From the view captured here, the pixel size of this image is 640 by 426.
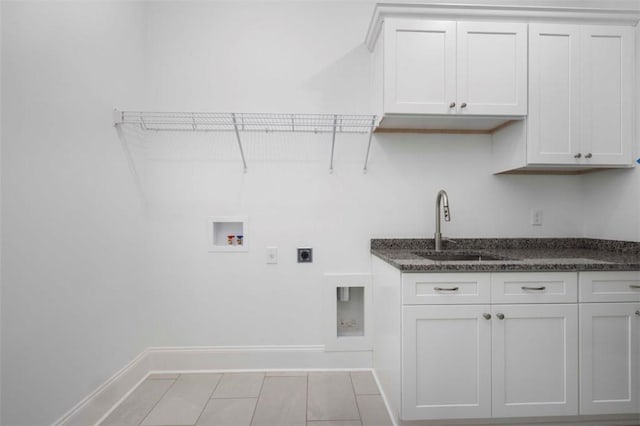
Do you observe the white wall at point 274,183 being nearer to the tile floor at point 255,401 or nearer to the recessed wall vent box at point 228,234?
the recessed wall vent box at point 228,234

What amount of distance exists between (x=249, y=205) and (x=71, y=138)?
3.20 ft

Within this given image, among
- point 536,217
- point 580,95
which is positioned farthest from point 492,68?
point 536,217

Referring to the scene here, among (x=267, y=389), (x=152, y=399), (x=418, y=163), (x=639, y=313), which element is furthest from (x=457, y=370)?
(x=152, y=399)

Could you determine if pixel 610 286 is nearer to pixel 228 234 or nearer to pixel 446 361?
pixel 446 361

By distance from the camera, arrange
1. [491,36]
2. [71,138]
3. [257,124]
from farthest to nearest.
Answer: [257,124] < [491,36] < [71,138]

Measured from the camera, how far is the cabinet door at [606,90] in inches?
68.0

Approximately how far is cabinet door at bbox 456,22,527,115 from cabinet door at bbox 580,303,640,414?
109cm

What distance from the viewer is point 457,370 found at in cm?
142

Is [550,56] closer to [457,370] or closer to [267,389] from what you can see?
[457,370]

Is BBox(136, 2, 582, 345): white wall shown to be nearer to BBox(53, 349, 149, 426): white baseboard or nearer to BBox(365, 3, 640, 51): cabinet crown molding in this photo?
BBox(53, 349, 149, 426): white baseboard

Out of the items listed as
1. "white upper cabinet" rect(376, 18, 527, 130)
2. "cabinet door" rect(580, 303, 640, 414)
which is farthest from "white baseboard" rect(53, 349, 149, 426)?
"cabinet door" rect(580, 303, 640, 414)

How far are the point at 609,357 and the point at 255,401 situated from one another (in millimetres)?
1769

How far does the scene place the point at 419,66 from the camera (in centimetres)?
170

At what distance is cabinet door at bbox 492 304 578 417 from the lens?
143 centimetres
